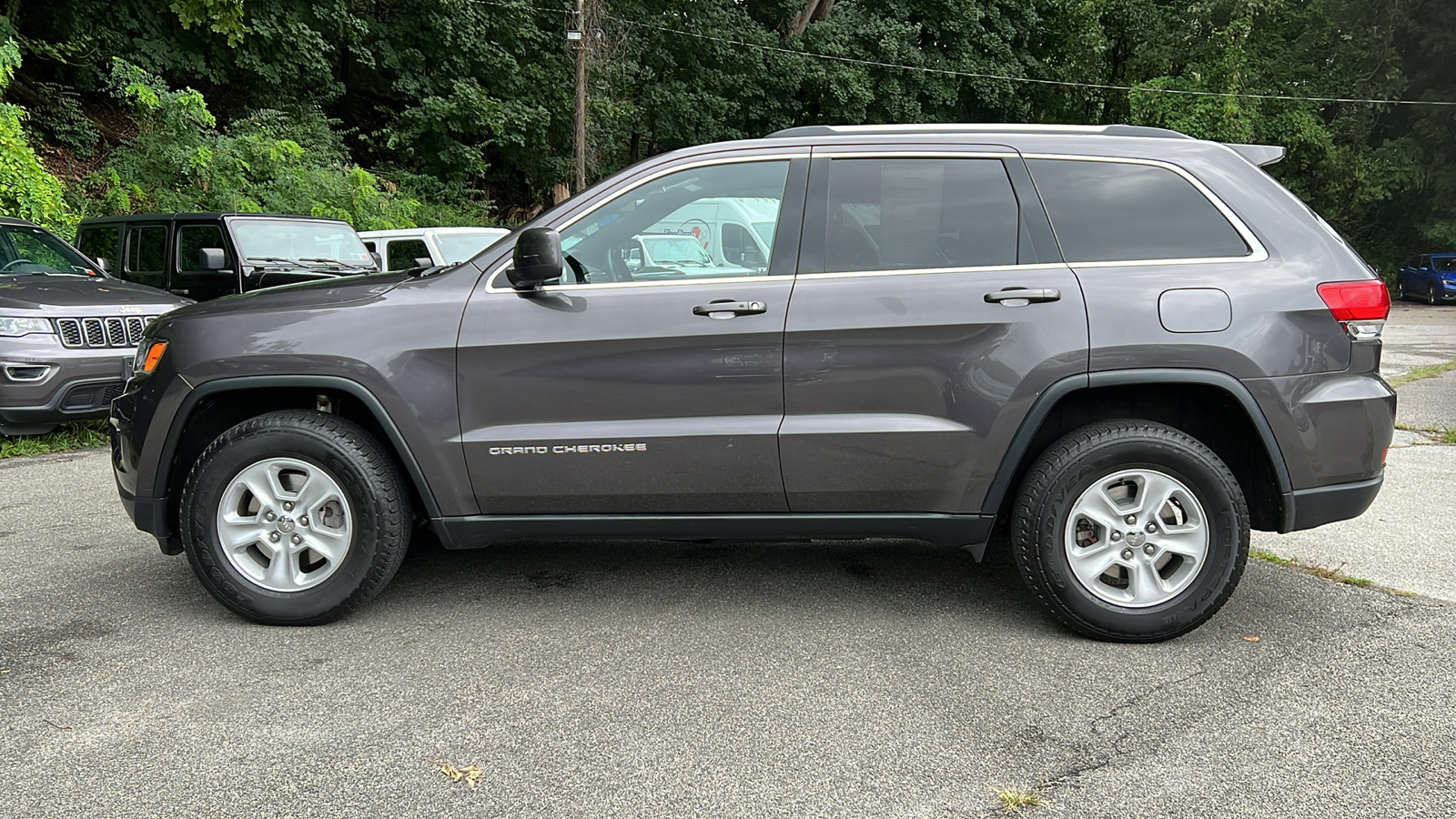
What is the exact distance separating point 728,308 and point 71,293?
6.60 m

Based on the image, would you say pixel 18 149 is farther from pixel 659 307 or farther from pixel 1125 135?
pixel 1125 135

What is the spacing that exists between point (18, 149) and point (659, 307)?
10.8 m

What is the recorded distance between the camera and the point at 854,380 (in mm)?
3873

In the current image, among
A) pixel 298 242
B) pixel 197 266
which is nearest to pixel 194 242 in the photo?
pixel 197 266

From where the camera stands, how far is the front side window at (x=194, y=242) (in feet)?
33.7

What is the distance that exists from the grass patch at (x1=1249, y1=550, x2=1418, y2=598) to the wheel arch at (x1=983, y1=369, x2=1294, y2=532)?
0.82m

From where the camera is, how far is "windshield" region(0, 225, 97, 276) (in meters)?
8.86

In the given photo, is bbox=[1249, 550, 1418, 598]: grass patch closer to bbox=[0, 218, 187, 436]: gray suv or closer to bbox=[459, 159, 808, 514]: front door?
bbox=[459, 159, 808, 514]: front door

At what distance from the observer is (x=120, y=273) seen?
10633 mm

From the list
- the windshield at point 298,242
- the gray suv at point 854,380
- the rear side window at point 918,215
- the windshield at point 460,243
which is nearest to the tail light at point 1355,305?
the gray suv at point 854,380

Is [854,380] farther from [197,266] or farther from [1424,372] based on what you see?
[1424,372]

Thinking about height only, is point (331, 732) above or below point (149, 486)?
below

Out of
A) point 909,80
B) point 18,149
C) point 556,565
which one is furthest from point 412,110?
point 556,565

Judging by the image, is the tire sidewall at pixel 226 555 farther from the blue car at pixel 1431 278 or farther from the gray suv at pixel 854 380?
the blue car at pixel 1431 278
